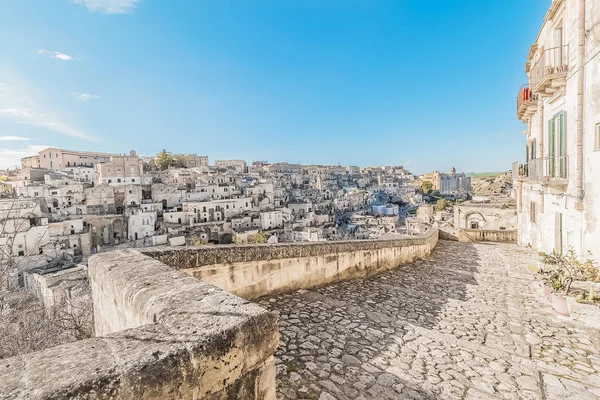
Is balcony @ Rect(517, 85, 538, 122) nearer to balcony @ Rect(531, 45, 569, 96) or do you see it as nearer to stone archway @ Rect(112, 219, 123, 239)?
balcony @ Rect(531, 45, 569, 96)

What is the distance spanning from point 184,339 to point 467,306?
585 cm

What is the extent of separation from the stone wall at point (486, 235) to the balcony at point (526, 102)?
19.3ft

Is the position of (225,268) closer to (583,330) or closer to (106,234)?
(583,330)

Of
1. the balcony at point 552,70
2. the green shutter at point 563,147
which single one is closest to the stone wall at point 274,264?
the green shutter at point 563,147

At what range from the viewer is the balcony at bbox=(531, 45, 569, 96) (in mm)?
8875

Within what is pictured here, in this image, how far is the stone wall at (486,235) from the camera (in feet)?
51.5

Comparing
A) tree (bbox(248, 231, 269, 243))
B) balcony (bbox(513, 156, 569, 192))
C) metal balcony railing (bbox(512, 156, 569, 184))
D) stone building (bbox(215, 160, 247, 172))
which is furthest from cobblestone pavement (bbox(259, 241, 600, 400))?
stone building (bbox(215, 160, 247, 172))

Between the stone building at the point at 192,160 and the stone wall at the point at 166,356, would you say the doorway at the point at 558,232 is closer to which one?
the stone wall at the point at 166,356

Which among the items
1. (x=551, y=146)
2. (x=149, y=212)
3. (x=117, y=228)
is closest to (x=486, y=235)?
(x=551, y=146)

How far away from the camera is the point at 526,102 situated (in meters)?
12.5

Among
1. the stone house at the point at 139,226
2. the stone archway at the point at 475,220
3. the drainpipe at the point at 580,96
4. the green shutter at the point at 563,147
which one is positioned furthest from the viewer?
the stone house at the point at 139,226

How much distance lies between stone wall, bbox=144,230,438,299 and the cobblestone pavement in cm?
27

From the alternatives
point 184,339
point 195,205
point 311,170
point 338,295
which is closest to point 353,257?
point 338,295

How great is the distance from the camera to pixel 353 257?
6887 mm
